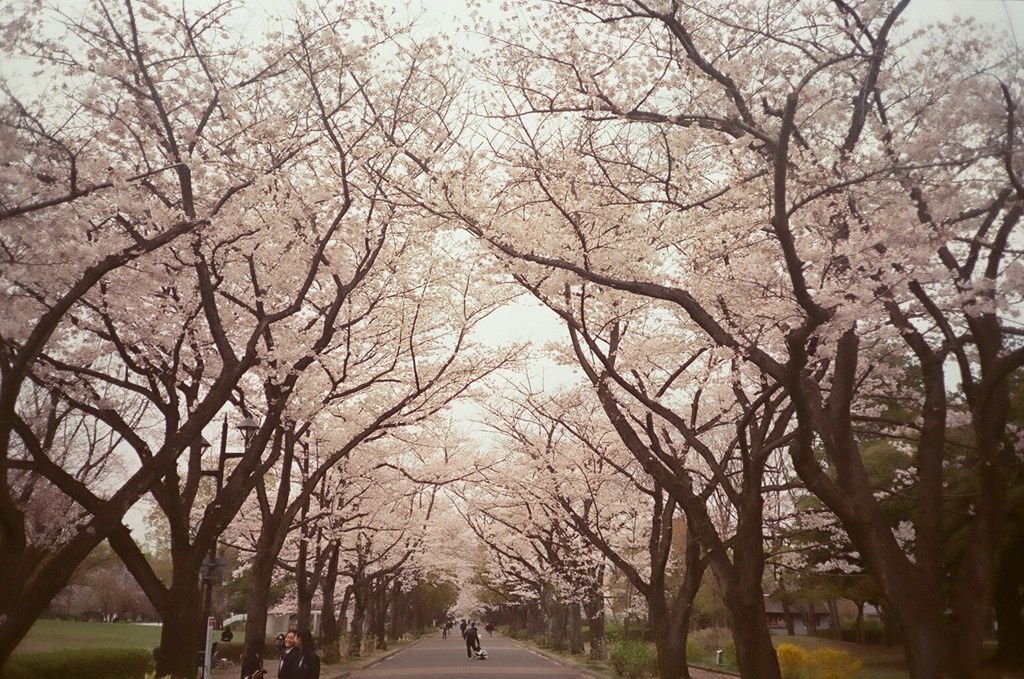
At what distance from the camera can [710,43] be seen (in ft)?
32.0

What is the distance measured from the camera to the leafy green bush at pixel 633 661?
72.3 ft

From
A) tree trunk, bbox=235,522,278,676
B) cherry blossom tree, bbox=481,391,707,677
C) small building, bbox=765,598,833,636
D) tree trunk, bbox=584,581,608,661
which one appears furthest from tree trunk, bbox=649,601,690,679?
small building, bbox=765,598,833,636

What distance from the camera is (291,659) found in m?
11.3

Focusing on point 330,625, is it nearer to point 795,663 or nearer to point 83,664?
point 83,664

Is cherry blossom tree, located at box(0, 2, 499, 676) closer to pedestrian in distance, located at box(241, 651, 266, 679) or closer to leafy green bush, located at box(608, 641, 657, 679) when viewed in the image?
pedestrian in distance, located at box(241, 651, 266, 679)

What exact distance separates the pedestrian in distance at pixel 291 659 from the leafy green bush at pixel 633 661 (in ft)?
42.4

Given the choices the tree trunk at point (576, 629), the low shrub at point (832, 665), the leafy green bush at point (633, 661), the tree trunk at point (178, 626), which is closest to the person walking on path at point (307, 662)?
the tree trunk at point (178, 626)

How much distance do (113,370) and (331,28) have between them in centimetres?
851

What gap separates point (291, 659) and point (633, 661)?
13.5 metres

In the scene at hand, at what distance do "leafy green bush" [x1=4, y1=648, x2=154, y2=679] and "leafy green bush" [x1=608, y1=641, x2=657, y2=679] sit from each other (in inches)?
470

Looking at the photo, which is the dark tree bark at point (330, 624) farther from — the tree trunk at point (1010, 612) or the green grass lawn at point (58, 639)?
the tree trunk at point (1010, 612)

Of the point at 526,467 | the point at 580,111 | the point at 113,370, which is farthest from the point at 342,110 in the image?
the point at 526,467

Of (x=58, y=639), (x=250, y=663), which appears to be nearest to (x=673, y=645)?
(x=250, y=663)

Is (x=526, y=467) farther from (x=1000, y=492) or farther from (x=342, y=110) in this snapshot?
(x=1000, y=492)
